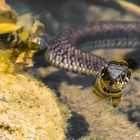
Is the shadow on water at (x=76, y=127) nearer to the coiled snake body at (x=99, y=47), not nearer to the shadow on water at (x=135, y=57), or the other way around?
the coiled snake body at (x=99, y=47)

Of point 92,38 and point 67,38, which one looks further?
point 92,38

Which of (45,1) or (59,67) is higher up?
(45,1)

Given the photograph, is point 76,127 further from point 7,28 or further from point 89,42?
point 89,42

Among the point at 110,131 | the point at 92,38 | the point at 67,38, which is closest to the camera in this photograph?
the point at 110,131

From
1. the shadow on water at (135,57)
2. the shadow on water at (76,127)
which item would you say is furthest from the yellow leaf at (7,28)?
the shadow on water at (135,57)

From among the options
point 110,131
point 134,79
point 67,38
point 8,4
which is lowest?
point 110,131

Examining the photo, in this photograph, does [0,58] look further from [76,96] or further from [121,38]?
[121,38]

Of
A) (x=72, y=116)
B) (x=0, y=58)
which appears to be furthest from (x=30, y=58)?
(x=72, y=116)

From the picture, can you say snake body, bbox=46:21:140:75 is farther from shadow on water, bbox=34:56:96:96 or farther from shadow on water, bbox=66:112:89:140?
shadow on water, bbox=66:112:89:140
